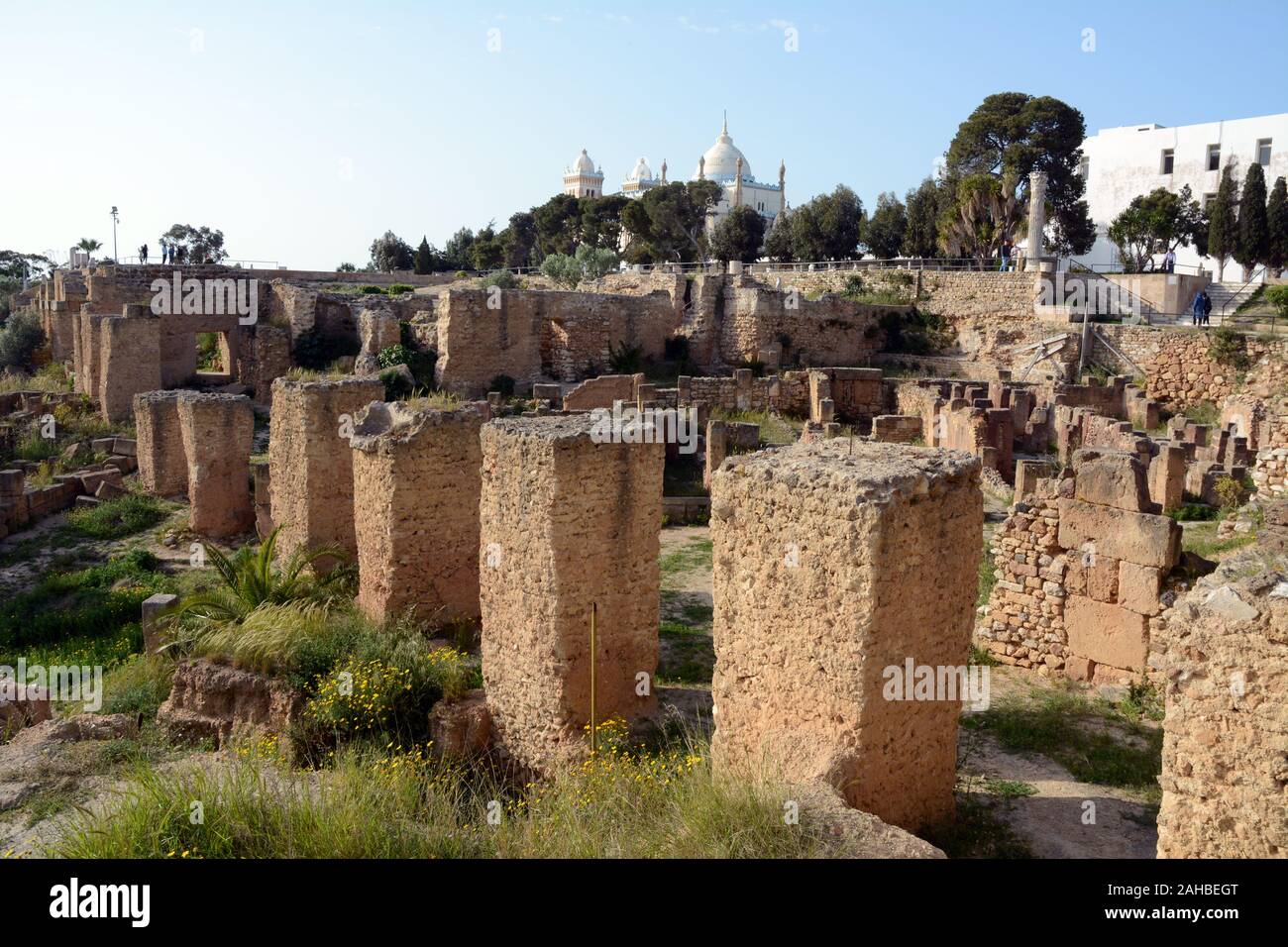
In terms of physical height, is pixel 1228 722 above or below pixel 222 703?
above

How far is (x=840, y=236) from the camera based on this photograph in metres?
49.2

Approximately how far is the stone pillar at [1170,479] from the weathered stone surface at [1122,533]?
5926 millimetres

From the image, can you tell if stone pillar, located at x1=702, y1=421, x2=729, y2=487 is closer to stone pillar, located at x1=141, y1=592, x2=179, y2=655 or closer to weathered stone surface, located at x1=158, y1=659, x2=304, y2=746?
stone pillar, located at x1=141, y1=592, x2=179, y2=655

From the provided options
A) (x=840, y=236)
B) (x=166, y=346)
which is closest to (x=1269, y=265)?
(x=840, y=236)

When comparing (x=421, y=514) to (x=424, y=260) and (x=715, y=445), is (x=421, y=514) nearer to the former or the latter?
(x=715, y=445)

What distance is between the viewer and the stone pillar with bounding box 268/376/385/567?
11.6m

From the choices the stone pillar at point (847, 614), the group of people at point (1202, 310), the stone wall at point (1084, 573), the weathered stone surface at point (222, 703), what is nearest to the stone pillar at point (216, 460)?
the weathered stone surface at point (222, 703)

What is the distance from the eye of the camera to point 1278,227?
115 feet

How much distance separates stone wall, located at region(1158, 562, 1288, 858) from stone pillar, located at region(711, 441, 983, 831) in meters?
1.41

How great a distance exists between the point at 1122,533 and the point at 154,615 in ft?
31.8

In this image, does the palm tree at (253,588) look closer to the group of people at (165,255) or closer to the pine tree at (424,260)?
the group of people at (165,255)

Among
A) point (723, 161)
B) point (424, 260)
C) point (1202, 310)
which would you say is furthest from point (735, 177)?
point (1202, 310)

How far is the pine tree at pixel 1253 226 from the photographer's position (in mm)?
35281

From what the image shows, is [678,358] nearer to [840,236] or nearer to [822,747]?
[840,236]
